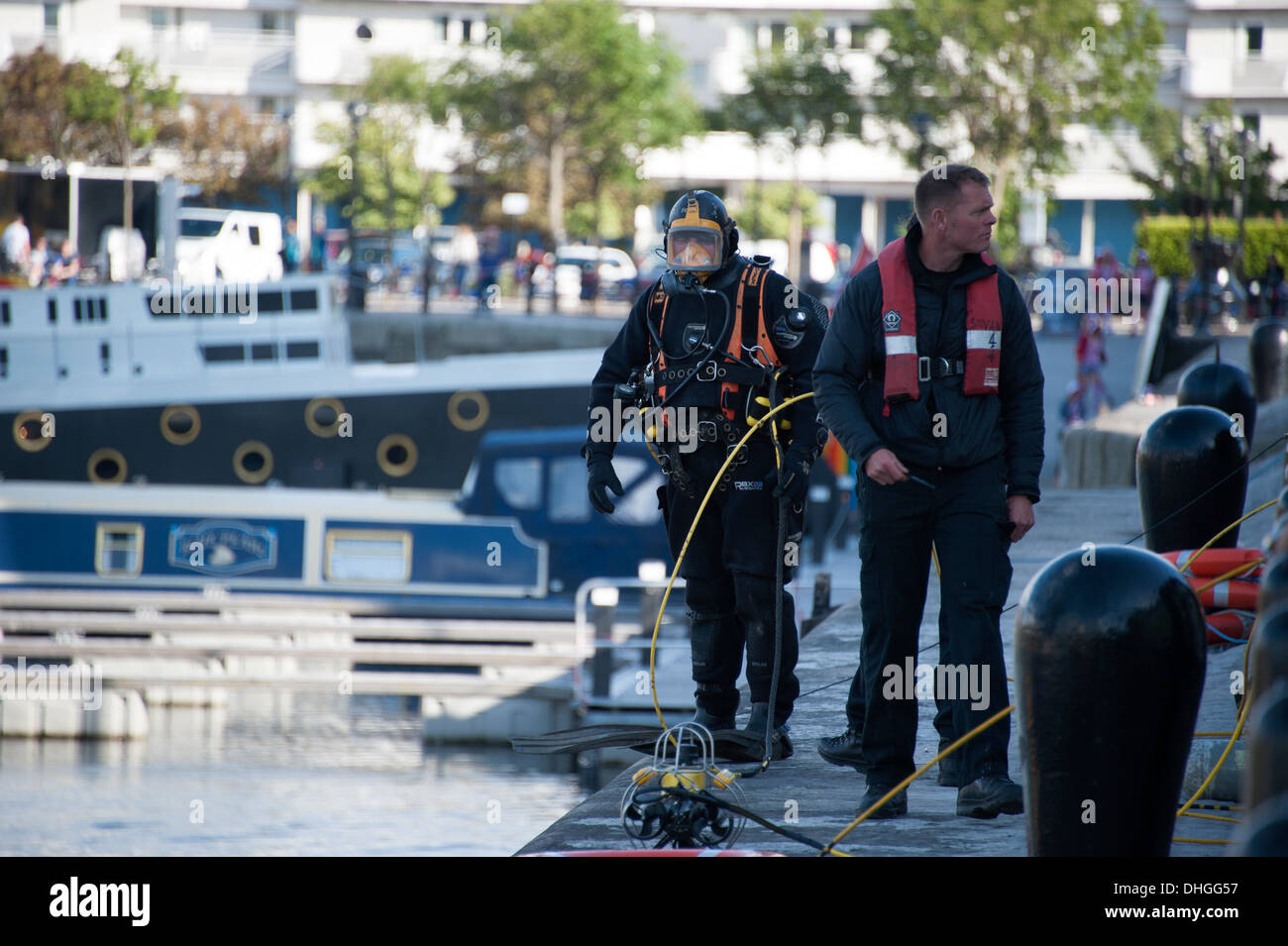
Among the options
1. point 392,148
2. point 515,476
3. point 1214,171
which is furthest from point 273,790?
point 392,148

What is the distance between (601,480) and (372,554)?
14.7 meters

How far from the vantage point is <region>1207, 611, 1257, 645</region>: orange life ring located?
6.02 m

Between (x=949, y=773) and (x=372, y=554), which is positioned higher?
(x=949, y=773)

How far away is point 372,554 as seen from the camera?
20.0 m

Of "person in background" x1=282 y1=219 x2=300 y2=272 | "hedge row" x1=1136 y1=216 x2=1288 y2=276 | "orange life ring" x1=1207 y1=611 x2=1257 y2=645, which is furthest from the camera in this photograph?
Answer: "hedge row" x1=1136 y1=216 x2=1288 y2=276

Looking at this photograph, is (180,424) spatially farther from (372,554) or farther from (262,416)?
(372,554)

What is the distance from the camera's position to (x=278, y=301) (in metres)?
23.5

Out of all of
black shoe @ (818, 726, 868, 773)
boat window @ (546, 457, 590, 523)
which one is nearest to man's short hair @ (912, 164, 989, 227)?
black shoe @ (818, 726, 868, 773)

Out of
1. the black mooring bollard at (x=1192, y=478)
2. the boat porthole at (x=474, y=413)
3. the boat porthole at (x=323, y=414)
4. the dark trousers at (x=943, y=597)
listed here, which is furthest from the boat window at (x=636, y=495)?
the dark trousers at (x=943, y=597)

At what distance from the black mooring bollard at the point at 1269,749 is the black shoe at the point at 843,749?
111 inches

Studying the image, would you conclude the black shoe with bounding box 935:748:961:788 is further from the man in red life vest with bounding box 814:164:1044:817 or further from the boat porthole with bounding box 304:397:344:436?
the boat porthole with bounding box 304:397:344:436

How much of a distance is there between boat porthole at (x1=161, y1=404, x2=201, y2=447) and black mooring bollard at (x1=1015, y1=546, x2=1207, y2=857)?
778 inches
